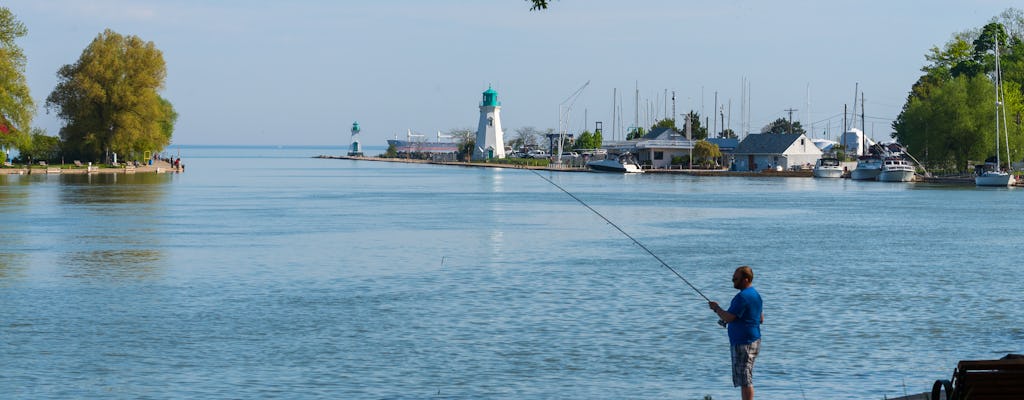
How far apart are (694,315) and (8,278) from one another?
18.7 metres

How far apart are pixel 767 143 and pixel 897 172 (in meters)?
32.0

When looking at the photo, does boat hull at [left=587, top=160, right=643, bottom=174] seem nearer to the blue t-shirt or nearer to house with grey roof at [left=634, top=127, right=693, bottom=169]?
house with grey roof at [left=634, top=127, right=693, bottom=169]

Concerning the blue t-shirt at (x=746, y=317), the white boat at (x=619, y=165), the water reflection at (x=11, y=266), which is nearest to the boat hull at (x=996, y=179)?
the white boat at (x=619, y=165)

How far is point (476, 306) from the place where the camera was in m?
28.2

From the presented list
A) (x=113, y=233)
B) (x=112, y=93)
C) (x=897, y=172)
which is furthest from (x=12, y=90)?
(x=897, y=172)

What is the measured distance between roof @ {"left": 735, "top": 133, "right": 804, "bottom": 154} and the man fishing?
5769 inches

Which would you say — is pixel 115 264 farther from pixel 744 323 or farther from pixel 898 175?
pixel 898 175

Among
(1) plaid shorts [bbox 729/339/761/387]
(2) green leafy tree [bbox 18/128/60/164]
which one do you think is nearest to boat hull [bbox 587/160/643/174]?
(2) green leafy tree [bbox 18/128/60/164]

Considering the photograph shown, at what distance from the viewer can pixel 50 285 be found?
3164 centimetres

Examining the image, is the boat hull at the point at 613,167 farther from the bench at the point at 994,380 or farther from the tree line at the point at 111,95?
the bench at the point at 994,380

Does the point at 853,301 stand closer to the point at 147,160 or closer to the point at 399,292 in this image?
the point at 399,292

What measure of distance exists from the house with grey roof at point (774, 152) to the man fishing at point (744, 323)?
146489 mm

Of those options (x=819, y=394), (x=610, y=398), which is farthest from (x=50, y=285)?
(x=819, y=394)

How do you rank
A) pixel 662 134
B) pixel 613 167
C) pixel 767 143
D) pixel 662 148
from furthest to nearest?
pixel 662 134 → pixel 662 148 → pixel 613 167 → pixel 767 143
